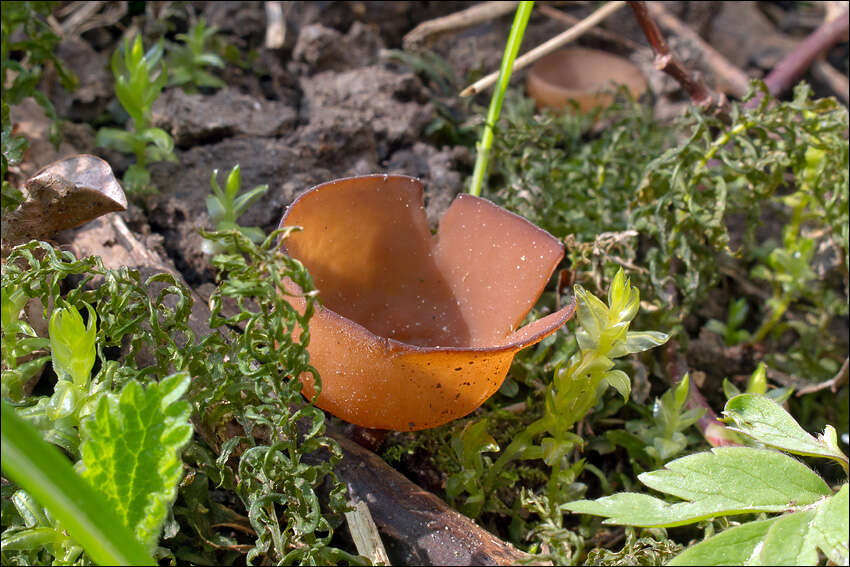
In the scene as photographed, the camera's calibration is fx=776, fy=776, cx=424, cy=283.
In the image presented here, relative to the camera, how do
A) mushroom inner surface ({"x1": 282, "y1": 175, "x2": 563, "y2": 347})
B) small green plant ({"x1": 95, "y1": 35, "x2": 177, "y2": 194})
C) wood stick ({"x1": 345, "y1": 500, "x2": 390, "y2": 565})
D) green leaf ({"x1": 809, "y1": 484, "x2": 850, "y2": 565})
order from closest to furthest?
1. green leaf ({"x1": 809, "y1": 484, "x2": 850, "y2": 565})
2. wood stick ({"x1": 345, "y1": 500, "x2": 390, "y2": 565})
3. mushroom inner surface ({"x1": 282, "y1": 175, "x2": 563, "y2": 347})
4. small green plant ({"x1": 95, "y1": 35, "x2": 177, "y2": 194})

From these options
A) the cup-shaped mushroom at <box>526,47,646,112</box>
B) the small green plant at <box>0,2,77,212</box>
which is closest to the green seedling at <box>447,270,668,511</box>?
the small green plant at <box>0,2,77,212</box>

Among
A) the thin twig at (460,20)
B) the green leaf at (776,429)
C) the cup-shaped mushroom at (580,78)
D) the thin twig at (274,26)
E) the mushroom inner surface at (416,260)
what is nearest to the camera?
the green leaf at (776,429)

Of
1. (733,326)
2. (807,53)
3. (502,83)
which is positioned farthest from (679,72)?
(807,53)

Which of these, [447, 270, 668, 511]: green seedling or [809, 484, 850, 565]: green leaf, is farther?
[447, 270, 668, 511]: green seedling

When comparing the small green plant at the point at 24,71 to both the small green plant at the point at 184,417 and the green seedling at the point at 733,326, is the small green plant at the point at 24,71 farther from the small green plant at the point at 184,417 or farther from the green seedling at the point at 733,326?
the green seedling at the point at 733,326

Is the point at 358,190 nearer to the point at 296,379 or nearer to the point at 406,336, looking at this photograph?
the point at 406,336

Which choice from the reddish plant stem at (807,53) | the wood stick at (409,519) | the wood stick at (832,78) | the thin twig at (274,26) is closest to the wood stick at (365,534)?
the wood stick at (409,519)

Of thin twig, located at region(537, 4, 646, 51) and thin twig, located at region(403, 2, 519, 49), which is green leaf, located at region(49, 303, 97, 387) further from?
thin twig, located at region(537, 4, 646, 51)
